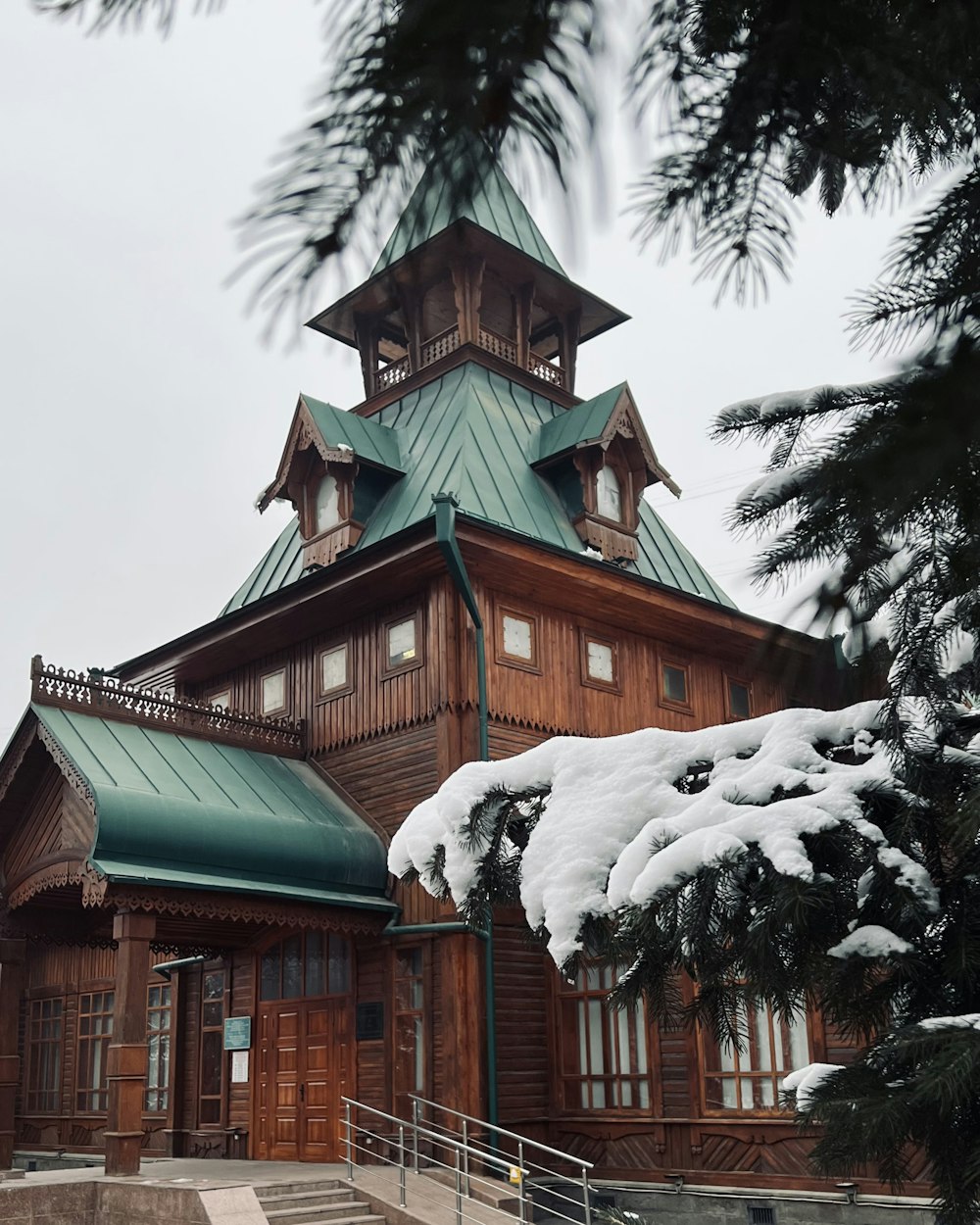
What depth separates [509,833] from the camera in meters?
7.28

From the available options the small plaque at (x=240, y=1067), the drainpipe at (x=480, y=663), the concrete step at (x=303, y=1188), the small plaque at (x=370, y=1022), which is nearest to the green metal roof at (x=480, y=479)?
the drainpipe at (x=480, y=663)

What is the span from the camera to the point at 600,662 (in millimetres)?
19453

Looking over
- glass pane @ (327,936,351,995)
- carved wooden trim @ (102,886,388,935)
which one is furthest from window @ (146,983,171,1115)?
carved wooden trim @ (102,886,388,935)

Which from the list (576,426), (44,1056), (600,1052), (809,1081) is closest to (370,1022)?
(600,1052)

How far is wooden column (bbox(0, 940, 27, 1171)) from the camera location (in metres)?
16.1

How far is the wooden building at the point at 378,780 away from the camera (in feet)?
49.0

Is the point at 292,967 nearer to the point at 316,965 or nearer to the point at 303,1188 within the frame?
the point at 316,965

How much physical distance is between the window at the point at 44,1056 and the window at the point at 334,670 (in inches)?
396

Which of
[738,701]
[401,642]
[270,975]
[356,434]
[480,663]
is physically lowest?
[270,975]

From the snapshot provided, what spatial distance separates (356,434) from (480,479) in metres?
2.33

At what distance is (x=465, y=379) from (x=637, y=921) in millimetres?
17687

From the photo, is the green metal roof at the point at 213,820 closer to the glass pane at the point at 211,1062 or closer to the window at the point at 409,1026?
the window at the point at 409,1026

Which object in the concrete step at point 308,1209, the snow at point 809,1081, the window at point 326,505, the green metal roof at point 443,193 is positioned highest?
the window at point 326,505

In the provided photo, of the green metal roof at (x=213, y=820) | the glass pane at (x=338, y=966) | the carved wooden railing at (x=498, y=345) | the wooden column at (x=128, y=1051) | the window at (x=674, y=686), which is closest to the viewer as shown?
the wooden column at (x=128, y=1051)
